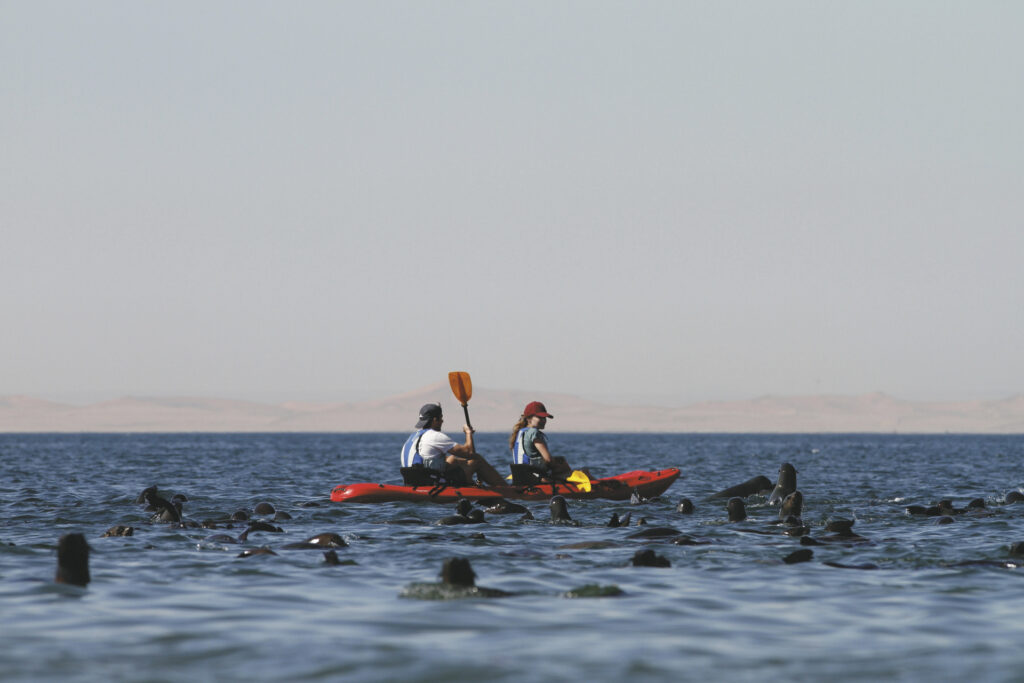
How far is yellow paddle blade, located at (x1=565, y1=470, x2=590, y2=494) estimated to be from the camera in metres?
23.8

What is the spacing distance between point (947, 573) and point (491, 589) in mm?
5507

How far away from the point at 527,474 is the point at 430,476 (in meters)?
2.14

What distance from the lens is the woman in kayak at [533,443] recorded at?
73.8 feet

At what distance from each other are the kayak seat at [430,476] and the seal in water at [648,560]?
9.24m

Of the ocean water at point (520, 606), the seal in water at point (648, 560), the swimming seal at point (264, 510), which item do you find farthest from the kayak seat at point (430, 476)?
the seal in water at point (648, 560)

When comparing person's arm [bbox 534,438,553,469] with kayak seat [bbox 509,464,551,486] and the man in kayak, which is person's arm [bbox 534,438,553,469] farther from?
the man in kayak

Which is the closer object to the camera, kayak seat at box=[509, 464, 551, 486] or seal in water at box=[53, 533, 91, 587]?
seal in water at box=[53, 533, 91, 587]

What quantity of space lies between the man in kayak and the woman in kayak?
900 millimetres

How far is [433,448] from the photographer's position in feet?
72.0

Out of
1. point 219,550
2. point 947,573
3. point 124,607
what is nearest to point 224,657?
point 124,607

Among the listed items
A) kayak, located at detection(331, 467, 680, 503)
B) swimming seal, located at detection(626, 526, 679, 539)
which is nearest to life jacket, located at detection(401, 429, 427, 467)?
kayak, located at detection(331, 467, 680, 503)

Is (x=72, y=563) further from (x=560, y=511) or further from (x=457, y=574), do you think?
(x=560, y=511)

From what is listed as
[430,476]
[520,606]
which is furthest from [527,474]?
[520,606]

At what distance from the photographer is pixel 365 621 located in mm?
9727
